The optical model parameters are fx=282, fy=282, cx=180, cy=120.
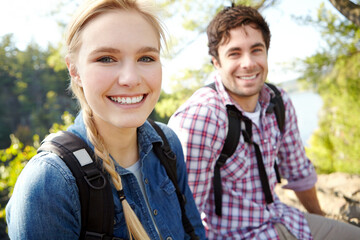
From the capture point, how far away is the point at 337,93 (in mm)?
6188

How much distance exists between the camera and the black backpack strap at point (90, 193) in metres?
1.07

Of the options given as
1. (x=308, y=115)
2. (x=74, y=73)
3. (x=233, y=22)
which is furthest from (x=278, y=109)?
(x=308, y=115)

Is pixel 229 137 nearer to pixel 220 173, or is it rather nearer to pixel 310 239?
pixel 220 173

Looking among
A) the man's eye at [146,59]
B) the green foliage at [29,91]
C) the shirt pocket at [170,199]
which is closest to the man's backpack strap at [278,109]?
the shirt pocket at [170,199]

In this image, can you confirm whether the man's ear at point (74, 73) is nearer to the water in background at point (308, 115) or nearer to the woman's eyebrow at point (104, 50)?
the woman's eyebrow at point (104, 50)

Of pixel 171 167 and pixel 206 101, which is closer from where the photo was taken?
pixel 171 167

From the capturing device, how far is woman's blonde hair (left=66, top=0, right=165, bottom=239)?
3.74ft

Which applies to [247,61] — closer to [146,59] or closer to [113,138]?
[146,59]

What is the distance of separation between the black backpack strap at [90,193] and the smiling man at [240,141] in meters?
0.82

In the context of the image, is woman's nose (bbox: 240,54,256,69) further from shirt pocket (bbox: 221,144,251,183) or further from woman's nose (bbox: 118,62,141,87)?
woman's nose (bbox: 118,62,141,87)

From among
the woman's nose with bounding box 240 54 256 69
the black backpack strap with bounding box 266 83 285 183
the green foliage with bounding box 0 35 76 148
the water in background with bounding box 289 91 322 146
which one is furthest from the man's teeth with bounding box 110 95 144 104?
the green foliage with bounding box 0 35 76 148

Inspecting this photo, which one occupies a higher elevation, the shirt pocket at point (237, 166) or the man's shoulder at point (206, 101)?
the man's shoulder at point (206, 101)

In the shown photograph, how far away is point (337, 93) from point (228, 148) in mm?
5372

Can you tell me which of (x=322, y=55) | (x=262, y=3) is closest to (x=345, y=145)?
(x=322, y=55)
